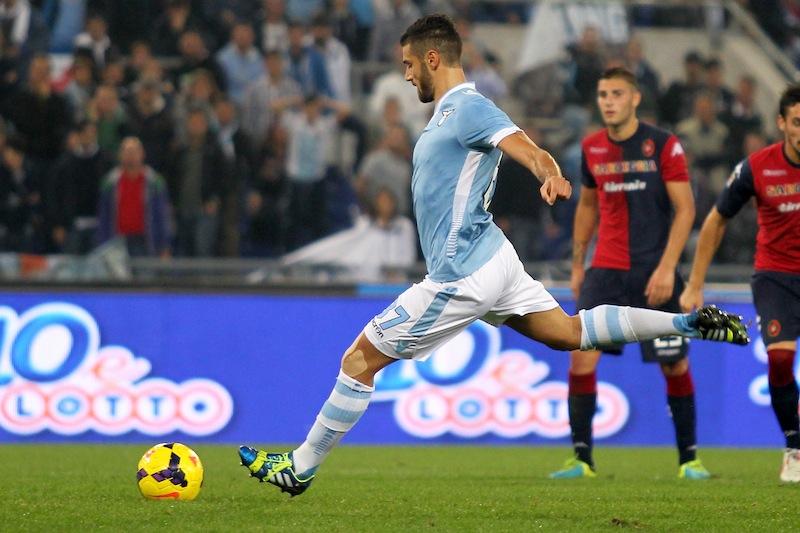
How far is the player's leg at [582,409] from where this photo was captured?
28.7 ft

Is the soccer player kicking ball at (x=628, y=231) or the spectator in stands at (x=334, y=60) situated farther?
the spectator in stands at (x=334, y=60)

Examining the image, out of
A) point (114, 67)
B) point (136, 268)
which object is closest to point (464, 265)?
point (136, 268)

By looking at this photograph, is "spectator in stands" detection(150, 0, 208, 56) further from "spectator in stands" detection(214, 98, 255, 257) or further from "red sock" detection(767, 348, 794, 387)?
"red sock" detection(767, 348, 794, 387)

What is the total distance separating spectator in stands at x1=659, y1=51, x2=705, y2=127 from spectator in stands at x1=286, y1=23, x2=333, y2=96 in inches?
166

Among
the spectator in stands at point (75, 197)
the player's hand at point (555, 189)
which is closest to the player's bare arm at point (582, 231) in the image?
the player's hand at point (555, 189)

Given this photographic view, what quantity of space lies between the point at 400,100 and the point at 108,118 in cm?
348

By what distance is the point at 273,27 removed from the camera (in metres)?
16.4

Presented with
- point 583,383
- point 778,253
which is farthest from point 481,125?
point 583,383

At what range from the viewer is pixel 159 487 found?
6.57 m

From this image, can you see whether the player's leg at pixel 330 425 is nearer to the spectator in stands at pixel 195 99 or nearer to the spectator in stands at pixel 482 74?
the spectator in stands at pixel 195 99

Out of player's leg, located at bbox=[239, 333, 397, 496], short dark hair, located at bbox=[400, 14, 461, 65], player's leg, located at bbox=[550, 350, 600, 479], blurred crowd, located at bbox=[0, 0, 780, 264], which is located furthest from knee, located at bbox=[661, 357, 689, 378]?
blurred crowd, located at bbox=[0, 0, 780, 264]

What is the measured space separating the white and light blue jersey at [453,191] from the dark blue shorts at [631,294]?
2.53 metres

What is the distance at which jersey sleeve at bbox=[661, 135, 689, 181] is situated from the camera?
874 centimetres

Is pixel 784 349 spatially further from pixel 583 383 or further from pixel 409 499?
pixel 409 499
